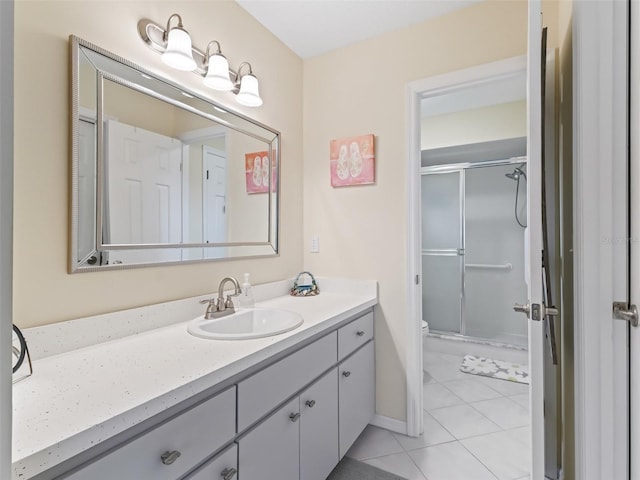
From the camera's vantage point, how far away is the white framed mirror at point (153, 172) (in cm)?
112

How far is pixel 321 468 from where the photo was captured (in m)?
1.40

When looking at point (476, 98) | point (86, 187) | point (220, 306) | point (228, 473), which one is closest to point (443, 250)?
point (476, 98)

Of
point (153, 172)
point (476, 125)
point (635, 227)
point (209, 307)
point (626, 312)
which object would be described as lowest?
point (209, 307)

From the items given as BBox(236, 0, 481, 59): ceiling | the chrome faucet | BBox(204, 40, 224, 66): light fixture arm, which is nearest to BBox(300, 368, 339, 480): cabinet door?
the chrome faucet

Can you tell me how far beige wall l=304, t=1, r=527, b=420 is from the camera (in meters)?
1.80

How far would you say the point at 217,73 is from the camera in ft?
5.06

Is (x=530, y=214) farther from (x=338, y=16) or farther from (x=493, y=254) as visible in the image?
(x=493, y=254)

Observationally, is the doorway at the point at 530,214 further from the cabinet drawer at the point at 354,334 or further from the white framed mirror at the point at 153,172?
the white framed mirror at the point at 153,172

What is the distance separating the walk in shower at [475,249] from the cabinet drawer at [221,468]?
2.99 metres

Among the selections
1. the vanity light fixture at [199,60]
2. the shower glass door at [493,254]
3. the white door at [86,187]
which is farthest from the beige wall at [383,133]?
the shower glass door at [493,254]

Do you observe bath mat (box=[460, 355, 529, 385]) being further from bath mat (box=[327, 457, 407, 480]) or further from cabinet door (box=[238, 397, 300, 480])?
cabinet door (box=[238, 397, 300, 480])

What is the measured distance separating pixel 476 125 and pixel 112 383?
3.48 meters

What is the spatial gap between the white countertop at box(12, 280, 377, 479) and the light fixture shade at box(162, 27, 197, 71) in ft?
3.61

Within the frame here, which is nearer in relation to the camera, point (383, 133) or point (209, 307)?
point (209, 307)
